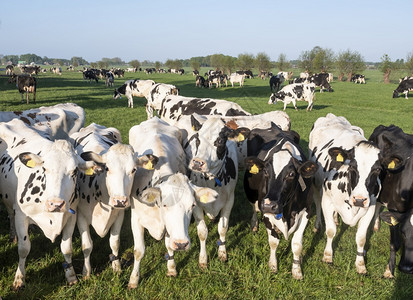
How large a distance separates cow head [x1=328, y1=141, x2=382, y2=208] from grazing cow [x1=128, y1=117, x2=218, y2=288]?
80.8 inches

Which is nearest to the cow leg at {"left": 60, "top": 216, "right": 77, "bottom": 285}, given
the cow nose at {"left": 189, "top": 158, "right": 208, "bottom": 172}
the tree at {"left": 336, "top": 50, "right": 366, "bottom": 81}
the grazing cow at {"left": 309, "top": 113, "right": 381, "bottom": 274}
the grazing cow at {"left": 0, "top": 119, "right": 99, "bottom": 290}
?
the grazing cow at {"left": 0, "top": 119, "right": 99, "bottom": 290}

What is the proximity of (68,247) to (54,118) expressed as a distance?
4811 millimetres

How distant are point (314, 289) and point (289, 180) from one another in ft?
5.12

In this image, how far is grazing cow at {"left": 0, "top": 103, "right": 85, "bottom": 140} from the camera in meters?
7.82

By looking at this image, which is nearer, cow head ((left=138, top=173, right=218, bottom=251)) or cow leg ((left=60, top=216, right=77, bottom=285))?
cow head ((left=138, top=173, right=218, bottom=251))

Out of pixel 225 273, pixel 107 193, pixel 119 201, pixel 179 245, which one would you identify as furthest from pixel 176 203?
pixel 225 273

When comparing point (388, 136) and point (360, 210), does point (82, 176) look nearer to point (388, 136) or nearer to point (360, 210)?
point (360, 210)

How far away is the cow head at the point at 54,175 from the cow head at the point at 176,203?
3.14 feet

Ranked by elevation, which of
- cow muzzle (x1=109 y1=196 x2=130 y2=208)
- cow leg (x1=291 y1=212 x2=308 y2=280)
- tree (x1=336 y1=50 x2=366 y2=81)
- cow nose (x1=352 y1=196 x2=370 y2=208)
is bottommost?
cow leg (x1=291 y1=212 x2=308 y2=280)

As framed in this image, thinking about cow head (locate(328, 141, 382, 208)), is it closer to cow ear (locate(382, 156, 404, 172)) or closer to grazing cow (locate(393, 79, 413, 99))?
cow ear (locate(382, 156, 404, 172))

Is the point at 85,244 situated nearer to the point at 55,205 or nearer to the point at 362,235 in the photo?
the point at 55,205

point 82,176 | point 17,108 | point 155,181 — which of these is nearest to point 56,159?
point 82,176

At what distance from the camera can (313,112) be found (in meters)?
21.6

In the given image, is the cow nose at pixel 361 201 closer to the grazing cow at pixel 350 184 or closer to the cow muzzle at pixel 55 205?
the grazing cow at pixel 350 184
